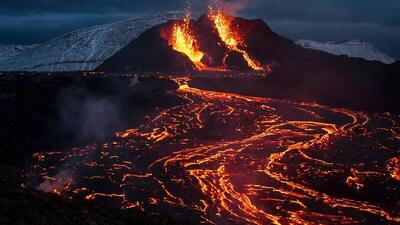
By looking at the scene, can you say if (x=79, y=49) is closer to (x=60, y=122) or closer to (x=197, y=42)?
(x=197, y=42)

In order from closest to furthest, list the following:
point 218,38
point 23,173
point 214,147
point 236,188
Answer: point 236,188
point 23,173
point 214,147
point 218,38

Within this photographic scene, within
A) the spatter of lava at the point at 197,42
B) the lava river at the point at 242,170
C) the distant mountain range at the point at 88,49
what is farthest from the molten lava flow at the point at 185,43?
the lava river at the point at 242,170

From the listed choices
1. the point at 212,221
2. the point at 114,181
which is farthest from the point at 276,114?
the point at 212,221

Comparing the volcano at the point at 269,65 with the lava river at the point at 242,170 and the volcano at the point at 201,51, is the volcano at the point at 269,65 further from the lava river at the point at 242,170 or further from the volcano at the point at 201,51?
the lava river at the point at 242,170

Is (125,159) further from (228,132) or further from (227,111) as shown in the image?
(227,111)

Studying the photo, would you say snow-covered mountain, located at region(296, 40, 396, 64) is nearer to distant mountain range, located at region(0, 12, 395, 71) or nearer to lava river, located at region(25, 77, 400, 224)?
distant mountain range, located at region(0, 12, 395, 71)

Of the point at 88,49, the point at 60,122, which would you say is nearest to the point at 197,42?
the point at 88,49
